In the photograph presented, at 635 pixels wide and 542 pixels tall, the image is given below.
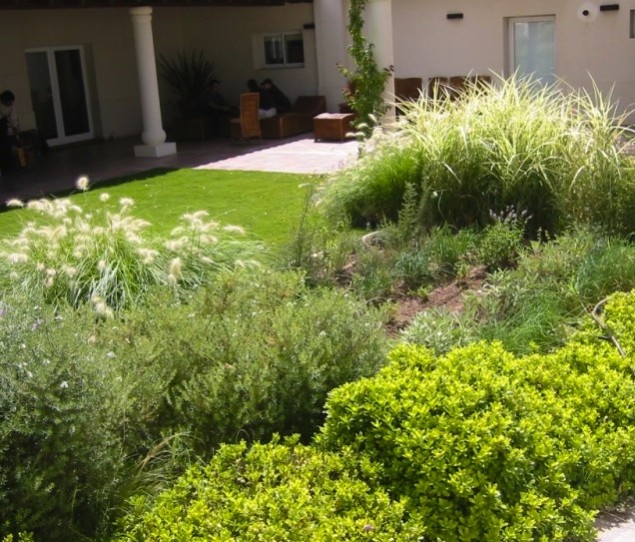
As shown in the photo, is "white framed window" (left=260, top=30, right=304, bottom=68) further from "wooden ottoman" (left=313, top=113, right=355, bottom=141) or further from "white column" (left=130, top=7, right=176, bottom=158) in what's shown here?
"white column" (left=130, top=7, right=176, bottom=158)

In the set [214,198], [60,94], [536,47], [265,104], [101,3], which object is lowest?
[214,198]

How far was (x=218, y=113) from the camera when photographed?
20.3 meters

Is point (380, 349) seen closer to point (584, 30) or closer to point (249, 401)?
point (249, 401)

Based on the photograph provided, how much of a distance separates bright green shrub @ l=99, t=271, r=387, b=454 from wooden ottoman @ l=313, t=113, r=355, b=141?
12.7 meters

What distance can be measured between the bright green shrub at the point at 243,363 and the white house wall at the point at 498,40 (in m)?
14.3

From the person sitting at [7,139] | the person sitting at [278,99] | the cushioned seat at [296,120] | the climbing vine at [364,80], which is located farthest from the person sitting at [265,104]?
the climbing vine at [364,80]

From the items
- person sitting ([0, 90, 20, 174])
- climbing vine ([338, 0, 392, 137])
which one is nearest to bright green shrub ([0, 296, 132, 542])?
climbing vine ([338, 0, 392, 137])

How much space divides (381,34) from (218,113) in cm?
652

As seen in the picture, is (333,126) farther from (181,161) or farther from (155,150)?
(155,150)

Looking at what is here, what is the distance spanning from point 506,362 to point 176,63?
19.5 m

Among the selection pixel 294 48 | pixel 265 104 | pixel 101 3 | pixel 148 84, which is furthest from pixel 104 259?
pixel 294 48

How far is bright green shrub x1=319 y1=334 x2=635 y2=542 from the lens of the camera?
3.43 meters

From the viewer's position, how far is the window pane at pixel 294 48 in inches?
845

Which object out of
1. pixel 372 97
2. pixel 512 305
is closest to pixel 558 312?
pixel 512 305
